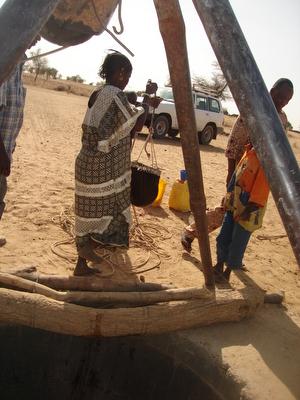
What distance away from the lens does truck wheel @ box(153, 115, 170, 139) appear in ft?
46.0

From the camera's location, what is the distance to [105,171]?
3.04 meters

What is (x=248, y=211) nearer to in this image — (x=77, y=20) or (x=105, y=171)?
(x=105, y=171)

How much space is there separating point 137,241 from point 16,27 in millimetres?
3396

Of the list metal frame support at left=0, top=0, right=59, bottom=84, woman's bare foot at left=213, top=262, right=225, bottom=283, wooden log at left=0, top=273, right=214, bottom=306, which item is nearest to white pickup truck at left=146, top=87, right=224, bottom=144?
woman's bare foot at left=213, top=262, right=225, bottom=283

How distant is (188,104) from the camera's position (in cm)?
254

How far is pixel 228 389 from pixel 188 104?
179 centimetres

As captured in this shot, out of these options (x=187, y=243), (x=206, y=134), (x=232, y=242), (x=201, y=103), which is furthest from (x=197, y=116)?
(x=232, y=242)

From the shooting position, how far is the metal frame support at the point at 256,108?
120cm

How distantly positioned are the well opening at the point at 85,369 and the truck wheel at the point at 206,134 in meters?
13.2

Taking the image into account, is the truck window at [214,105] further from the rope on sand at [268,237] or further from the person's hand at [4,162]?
the person's hand at [4,162]

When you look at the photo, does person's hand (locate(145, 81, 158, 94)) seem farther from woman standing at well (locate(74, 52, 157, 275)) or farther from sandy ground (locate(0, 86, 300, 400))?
sandy ground (locate(0, 86, 300, 400))

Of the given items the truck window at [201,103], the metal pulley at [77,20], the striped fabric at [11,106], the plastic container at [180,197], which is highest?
the truck window at [201,103]

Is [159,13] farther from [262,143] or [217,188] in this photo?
[217,188]

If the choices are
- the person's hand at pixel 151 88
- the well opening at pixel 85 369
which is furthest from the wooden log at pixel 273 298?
the person's hand at pixel 151 88
